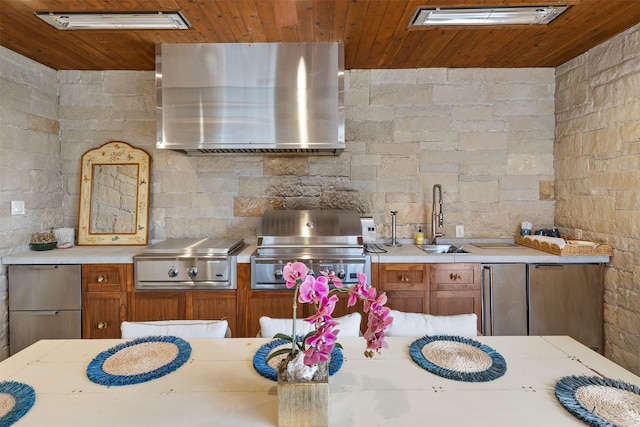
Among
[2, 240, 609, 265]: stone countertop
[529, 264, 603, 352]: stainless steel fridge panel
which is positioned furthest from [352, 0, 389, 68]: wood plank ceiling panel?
[529, 264, 603, 352]: stainless steel fridge panel

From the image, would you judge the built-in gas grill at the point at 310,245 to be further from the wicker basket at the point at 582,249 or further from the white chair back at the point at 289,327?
the wicker basket at the point at 582,249

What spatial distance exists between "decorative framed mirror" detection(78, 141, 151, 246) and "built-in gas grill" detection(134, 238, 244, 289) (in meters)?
0.64

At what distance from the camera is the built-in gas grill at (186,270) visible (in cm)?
245

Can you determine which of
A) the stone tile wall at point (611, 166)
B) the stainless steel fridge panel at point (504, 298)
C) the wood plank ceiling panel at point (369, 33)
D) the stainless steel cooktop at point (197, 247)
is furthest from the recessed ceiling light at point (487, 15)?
the stainless steel cooktop at point (197, 247)

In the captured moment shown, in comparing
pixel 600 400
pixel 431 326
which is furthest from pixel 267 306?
pixel 600 400

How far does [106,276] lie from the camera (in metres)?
2.50

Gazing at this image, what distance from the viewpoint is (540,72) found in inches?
121

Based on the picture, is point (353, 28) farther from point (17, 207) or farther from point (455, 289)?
point (17, 207)

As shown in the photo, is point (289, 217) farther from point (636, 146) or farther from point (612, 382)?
point (636, 146)

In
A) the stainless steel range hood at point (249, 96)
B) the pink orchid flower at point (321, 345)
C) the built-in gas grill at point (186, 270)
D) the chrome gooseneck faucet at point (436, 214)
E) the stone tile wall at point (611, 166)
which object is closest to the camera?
the pink orchid flower at point (321, 345)

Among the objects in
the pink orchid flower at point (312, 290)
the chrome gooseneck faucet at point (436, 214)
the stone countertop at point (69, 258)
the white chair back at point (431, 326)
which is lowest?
the white chair back at point (431, 326)

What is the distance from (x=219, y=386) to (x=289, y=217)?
187cm

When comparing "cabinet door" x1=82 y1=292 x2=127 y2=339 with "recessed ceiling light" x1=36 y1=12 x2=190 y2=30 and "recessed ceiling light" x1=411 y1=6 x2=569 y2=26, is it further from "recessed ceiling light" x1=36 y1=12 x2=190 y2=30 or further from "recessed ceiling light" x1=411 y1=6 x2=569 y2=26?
"recessed ceiling light" x1=411 y1=6 x2=569 y2=26

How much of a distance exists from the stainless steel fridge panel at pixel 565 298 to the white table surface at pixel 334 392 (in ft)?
4.44
